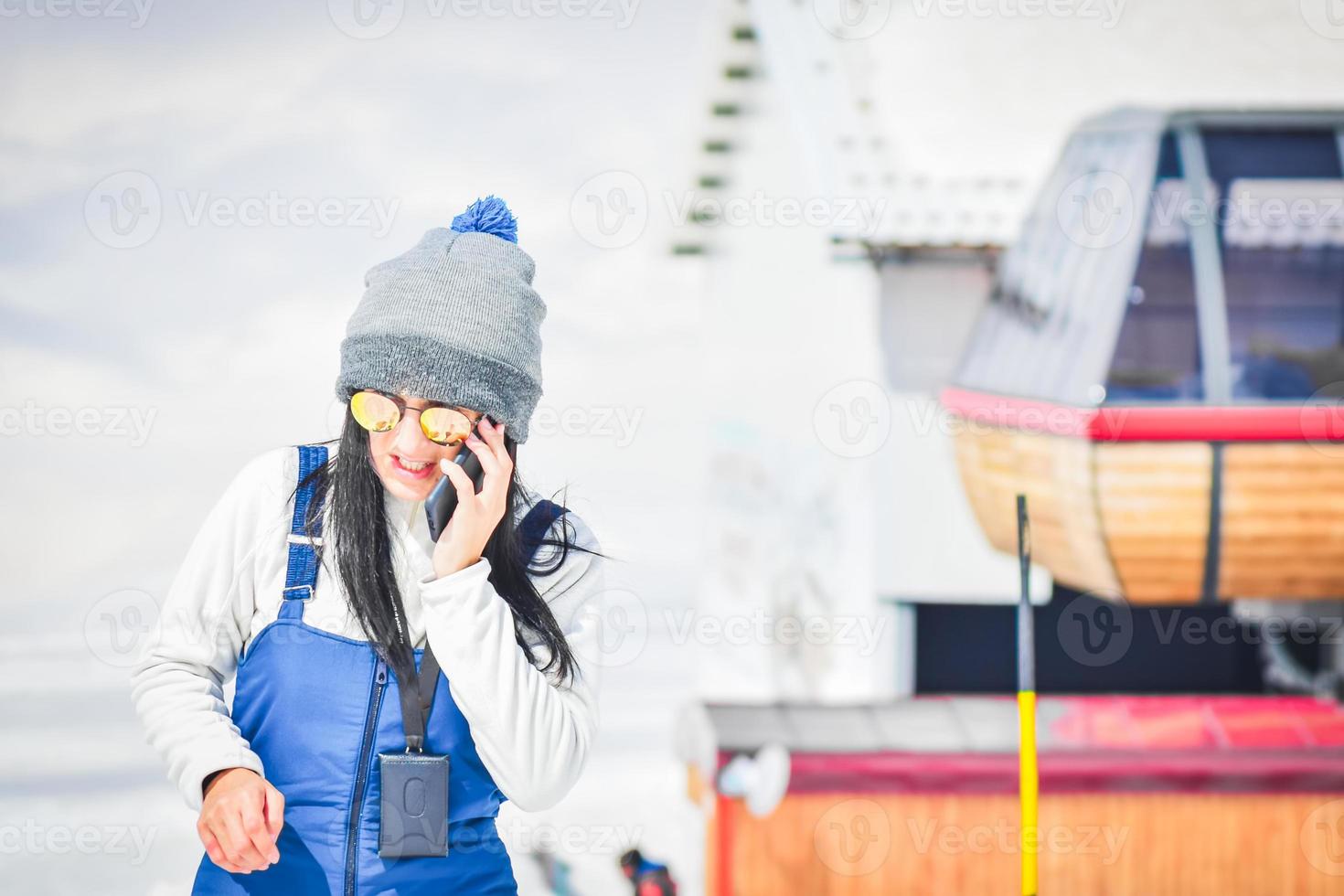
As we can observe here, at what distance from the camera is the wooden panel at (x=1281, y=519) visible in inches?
171

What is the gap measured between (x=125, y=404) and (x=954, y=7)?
154 inches

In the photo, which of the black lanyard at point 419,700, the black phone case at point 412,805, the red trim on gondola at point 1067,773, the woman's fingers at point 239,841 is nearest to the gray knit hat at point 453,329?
the black lanyard at point 419,700

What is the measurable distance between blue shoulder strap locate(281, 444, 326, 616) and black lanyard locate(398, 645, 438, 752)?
0.17m

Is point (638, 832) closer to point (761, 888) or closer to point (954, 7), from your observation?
point (761, 888)

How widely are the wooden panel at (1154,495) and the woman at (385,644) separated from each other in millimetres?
3040

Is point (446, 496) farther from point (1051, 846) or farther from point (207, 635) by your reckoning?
point (1051, 846)

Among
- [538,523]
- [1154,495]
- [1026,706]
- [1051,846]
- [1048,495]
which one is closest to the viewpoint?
[538,523]

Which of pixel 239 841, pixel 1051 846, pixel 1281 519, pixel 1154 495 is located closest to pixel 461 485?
pixel 239 841

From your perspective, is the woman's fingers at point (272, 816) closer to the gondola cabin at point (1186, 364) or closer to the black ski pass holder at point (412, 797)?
the black ski pass holder at point (412, 797)

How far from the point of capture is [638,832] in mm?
6789

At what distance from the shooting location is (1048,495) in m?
4.55

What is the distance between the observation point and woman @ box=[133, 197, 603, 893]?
5.18 ft

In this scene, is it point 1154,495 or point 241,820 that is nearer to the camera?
point 241,820

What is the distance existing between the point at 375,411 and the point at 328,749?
17.6 inches
